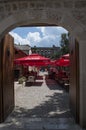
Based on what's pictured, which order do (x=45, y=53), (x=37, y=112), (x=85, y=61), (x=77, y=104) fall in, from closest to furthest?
(x=85, y=61) → (x=77, y=104) → (x=37, y=112) → (x=45, y=53)

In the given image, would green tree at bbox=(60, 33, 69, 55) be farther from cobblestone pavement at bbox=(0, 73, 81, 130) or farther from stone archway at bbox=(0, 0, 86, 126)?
stone archway at bbox=(0, 0, 86, 126)

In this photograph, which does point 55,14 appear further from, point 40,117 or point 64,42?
point 64,42

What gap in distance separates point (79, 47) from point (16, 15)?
78.1 inches

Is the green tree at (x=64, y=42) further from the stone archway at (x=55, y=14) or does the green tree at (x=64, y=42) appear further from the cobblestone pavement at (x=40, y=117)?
the stone archway at (x=55, y=14)

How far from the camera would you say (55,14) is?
8.83 m

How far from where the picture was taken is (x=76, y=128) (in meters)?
8.95

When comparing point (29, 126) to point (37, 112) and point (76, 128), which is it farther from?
point (37, 112)

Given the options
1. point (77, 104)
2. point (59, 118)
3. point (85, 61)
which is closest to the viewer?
point (85, 61)

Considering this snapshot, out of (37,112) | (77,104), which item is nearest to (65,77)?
(37,112)

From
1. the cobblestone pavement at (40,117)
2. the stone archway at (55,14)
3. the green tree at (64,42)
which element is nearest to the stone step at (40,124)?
the cobblestone pavement at (40,117)

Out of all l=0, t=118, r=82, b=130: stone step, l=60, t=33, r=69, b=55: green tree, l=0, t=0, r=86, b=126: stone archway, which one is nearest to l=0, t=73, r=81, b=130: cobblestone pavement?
l=0, t=118, r=82, b=130: stone step

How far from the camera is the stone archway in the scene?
28.8ft

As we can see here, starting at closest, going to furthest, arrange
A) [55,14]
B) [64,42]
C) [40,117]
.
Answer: [55,14], [40,117], [64,42]

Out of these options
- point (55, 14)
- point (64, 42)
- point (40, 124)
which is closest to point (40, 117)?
point (40, 124)
